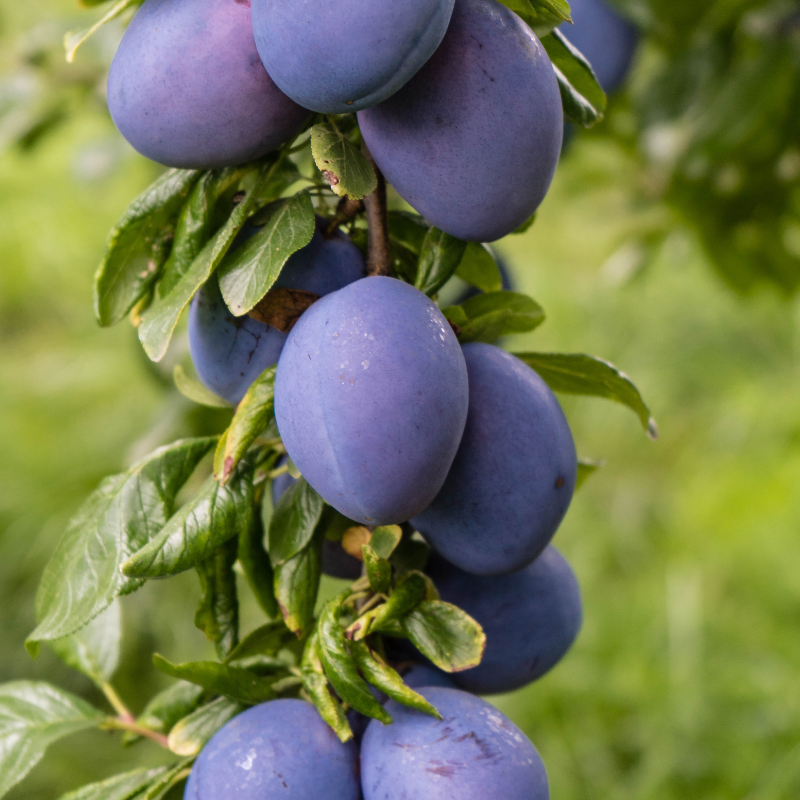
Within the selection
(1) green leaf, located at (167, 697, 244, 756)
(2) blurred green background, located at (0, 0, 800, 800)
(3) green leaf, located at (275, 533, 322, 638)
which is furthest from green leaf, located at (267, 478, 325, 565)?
(2) blurred green background, located at (0, 0, 800, 800)

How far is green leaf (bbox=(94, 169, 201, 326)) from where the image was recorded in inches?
21.1

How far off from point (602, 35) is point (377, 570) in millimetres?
855

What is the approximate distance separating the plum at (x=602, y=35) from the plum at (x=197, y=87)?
692mm

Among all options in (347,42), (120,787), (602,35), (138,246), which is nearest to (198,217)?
(138,246)

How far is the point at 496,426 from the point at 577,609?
23 centimetres

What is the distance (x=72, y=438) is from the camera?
9.01 ft

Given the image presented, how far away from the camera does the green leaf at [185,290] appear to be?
464 millimetres

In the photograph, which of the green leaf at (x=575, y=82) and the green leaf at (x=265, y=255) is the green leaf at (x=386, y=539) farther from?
the green leaf at (x=575, y=82)

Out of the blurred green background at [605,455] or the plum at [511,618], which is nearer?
the plum at [511,618]

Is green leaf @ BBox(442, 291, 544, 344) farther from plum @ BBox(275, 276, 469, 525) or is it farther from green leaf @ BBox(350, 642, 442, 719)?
green leaf @ BBox(350, 642, 442, 719)

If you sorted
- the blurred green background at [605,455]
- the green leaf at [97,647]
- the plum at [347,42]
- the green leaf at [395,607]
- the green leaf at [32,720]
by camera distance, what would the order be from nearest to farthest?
the plum at [347,42] < the green leaf at [395,607] < the green leaf at [32,720] < the green leaf at [97,647] < the blurred green background at [605,455]

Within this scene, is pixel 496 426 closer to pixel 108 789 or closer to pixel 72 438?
pixel 108 789

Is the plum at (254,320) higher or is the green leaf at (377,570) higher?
the plum at (254,320)

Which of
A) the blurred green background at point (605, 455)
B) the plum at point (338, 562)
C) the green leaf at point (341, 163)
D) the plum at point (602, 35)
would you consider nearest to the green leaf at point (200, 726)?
the plum at point (338, 562)
